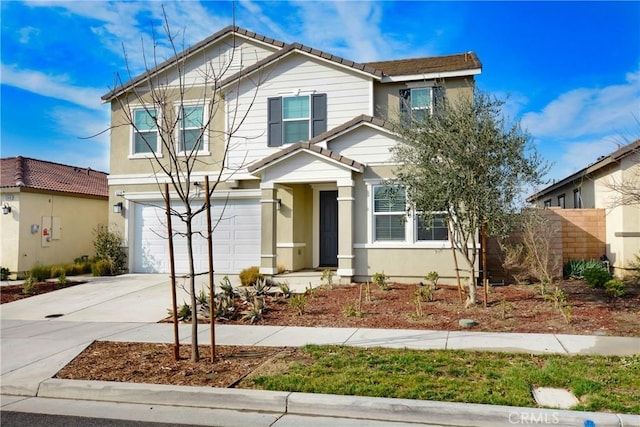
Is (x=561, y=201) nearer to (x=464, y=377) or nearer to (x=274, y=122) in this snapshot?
(x=274, y=122)

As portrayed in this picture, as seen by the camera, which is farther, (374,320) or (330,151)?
(330,151)

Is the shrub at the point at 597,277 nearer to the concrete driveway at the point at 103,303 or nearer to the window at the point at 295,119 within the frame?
the window at the point at 295,119

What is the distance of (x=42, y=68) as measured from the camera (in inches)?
507

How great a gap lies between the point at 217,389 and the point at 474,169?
637 cm

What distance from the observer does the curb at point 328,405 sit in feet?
16.0

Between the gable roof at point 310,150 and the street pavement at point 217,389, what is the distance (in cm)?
453

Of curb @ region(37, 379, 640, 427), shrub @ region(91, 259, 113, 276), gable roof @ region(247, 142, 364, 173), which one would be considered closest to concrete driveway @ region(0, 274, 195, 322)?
shrub @ region(91, 259, 113, 276)

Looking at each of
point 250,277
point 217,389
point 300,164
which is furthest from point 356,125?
point 217,389

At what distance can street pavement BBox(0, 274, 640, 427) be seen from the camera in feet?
16.7

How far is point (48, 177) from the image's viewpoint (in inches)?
773

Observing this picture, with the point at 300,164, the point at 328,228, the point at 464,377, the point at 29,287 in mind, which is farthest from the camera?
the point at 328,228

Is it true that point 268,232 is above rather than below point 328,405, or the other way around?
above

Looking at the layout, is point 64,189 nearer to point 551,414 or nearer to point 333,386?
point 333,386

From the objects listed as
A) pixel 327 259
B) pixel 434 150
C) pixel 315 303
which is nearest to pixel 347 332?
pixel 315 303
